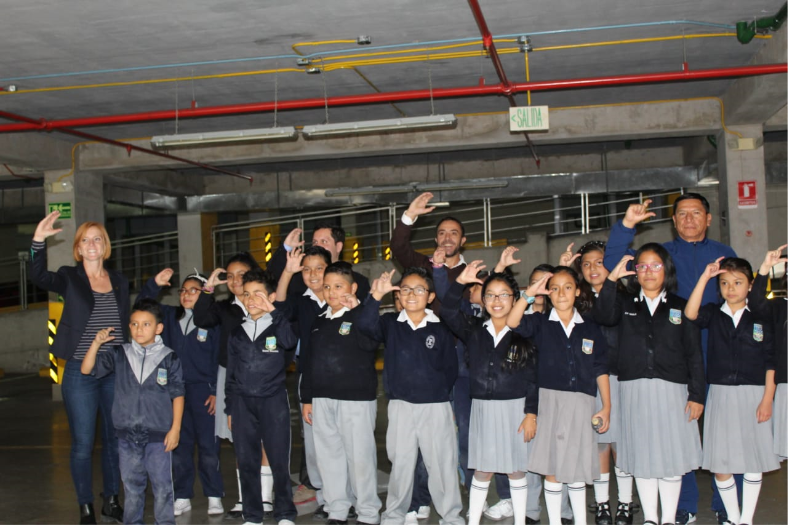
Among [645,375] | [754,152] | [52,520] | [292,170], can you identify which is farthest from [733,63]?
[292,170]

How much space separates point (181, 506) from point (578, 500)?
8.03 ft

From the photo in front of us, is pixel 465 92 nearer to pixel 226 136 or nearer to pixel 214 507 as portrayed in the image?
pixel 226 136

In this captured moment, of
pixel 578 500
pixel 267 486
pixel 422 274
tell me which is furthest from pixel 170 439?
pixel 578 500

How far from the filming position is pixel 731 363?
4.06 m

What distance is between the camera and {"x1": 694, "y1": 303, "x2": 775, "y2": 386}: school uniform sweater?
404cm

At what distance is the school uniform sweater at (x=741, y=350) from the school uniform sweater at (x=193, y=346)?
2.89 metres

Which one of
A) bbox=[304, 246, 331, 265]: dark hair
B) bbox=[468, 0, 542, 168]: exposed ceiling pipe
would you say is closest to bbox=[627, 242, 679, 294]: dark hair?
bbox=[304, 246, 331, 265]: dark hair

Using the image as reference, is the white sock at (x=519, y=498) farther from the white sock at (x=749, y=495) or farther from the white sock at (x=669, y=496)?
the white sock at (x=749, y=495)

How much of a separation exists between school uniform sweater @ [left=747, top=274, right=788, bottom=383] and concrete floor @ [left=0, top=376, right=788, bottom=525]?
92 centimetres

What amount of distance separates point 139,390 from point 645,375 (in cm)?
271

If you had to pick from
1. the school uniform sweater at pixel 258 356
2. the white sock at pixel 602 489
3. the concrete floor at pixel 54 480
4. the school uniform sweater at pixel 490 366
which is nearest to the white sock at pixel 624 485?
the white sock at pixel 602 489

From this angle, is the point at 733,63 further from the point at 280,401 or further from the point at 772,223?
the point at 772,223

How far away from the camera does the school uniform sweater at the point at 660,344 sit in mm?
3969

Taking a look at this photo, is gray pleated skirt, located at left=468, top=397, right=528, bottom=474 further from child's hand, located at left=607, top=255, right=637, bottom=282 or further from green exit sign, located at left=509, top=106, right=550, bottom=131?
green exit sign, located at left=509, top=106, right=550, bottom=131
